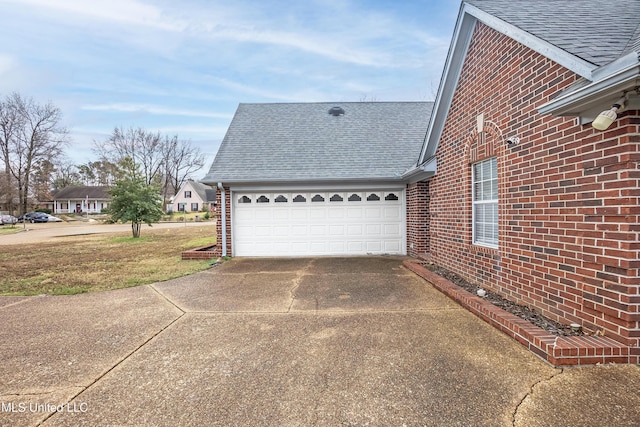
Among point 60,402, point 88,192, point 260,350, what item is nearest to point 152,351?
point 60,402

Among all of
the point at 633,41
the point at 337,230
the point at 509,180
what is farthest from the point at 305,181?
the point at 633,41

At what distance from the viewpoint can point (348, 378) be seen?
278 cm

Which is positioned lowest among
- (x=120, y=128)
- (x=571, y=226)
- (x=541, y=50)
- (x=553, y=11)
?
(x=571, y=226)

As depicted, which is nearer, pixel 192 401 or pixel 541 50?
pixel 192 401

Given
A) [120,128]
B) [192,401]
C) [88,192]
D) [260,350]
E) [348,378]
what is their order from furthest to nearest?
[88,192] → [120,128] → [260,350] → [348,378] → [192,401]

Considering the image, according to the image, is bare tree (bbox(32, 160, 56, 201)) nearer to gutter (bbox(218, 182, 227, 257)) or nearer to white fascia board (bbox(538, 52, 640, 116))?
gutter (bbox(218, 182, 227, 257))

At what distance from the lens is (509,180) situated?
14.8ft

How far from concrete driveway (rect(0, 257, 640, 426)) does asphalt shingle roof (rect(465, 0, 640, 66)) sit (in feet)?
10.3

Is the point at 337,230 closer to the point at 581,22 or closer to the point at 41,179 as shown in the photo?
the point at 581,22

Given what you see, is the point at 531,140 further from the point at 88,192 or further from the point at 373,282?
the point at 88,192

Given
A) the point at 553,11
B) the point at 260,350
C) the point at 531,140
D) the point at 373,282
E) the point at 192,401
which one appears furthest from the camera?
the point at 373,282

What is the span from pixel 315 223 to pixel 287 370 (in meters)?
7.13

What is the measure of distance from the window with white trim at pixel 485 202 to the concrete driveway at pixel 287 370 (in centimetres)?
155

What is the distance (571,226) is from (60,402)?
531 cm
